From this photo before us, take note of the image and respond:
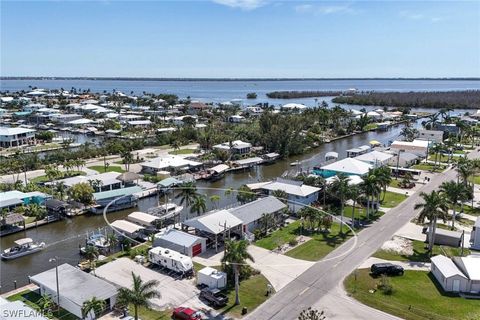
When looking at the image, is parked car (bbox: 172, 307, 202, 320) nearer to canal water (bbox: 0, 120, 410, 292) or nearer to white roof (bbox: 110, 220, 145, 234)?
canal water (bbox: 0, 120, 410, 292)

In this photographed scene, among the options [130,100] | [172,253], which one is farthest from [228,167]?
[130,100]

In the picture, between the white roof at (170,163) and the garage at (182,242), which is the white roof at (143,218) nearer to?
the garage at (182,242)

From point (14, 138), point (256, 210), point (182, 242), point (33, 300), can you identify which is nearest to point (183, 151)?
point (14, 138)

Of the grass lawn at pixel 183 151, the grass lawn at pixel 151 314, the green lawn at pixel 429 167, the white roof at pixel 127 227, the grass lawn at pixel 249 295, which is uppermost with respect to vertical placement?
the green lawn at pixel 429 167

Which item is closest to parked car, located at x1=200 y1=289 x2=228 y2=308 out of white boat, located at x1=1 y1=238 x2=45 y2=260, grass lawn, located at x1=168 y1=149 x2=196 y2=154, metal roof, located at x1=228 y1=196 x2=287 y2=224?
metal roof, located at x1=228 y1=196 x2=287 y2=224

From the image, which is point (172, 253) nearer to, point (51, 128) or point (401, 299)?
point (401, 299)

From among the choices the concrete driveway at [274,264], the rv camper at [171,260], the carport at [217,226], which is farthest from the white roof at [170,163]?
the rv camper at [171,260]
